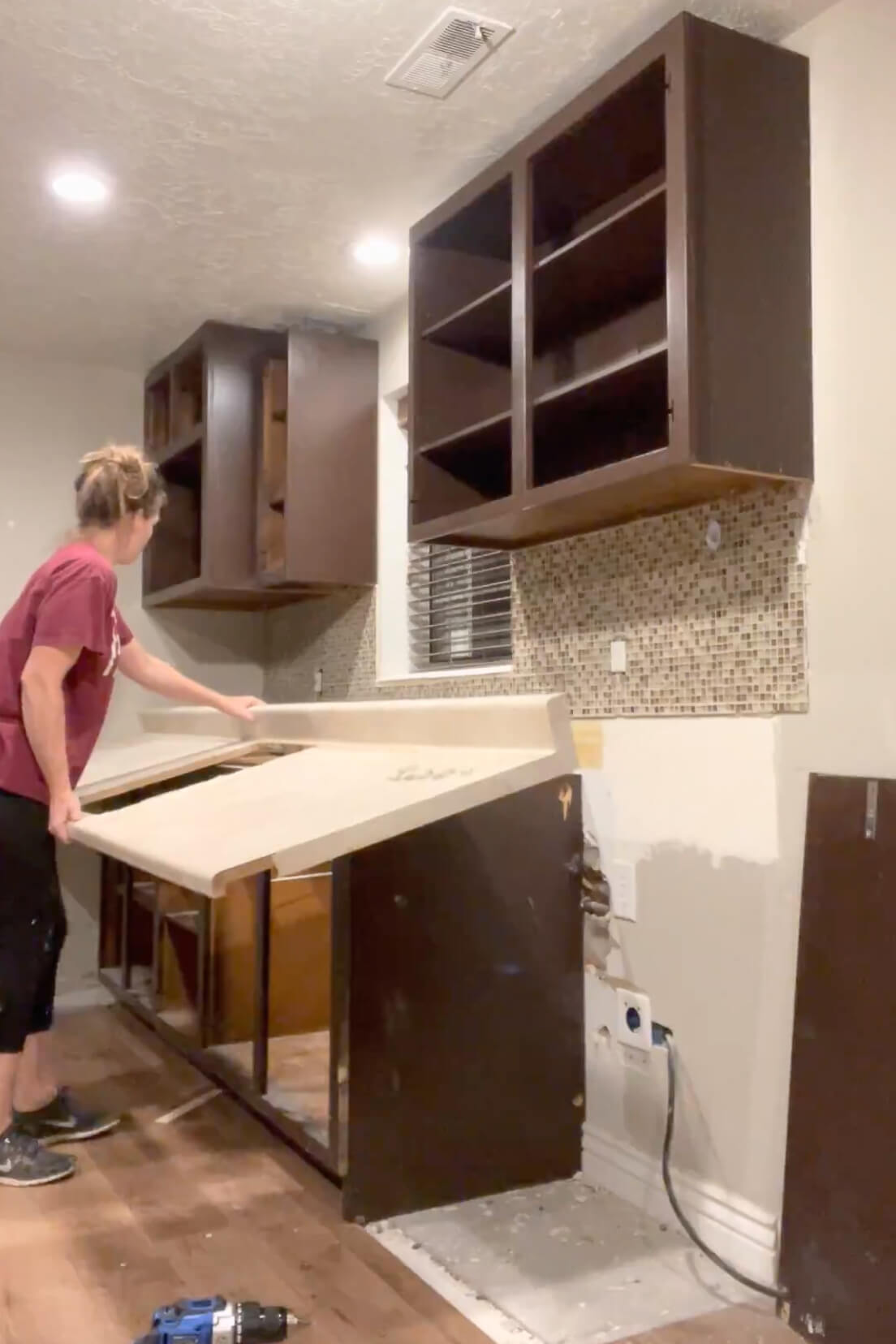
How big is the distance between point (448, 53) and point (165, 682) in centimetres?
170

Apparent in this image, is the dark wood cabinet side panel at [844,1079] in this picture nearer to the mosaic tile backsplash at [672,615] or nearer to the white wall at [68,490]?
the mosaic tile backsplash at [672,615]

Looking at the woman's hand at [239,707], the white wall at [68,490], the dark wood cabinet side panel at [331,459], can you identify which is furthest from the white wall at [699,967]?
the white wall at [68,490]

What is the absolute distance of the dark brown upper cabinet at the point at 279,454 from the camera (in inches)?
146

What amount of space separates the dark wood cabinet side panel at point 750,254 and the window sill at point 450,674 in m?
1.15

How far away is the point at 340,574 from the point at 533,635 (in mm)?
1006

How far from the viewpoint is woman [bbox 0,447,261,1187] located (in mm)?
2439

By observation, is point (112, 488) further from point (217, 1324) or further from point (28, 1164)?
point (217, 1324)

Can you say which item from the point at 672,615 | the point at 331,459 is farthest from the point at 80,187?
the point at 672,615

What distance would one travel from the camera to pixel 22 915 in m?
2.51

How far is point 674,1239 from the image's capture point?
2.29 m

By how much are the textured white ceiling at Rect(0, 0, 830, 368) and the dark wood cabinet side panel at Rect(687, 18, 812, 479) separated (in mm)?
148

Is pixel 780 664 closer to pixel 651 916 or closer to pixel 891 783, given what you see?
pixel 891 783

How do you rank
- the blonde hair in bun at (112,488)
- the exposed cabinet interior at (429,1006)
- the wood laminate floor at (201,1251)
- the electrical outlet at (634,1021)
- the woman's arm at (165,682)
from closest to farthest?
the wood laminate floor at (201,1251)
the exposed cabinet interior at (429,1006)
the electrical outlet at (634,1021)
the blonde hair in bun at (112,488)
the woman's arm at (165,682)

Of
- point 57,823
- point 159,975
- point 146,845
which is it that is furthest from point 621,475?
point 159,975
